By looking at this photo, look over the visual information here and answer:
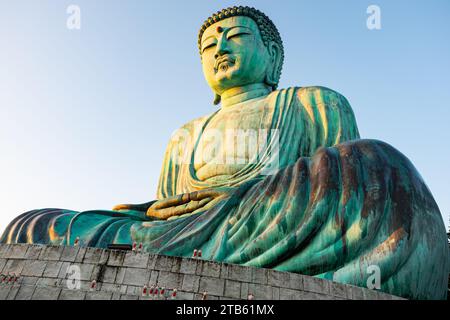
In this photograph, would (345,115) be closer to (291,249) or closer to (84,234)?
(291,249)

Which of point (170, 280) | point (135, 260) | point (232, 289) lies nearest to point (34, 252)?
point (135, 260)

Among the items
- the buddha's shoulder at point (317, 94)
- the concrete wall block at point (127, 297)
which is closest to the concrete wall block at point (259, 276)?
the concrete wall block at point (127, 297)

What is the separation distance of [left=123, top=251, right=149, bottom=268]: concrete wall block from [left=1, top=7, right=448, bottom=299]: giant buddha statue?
4.78ft

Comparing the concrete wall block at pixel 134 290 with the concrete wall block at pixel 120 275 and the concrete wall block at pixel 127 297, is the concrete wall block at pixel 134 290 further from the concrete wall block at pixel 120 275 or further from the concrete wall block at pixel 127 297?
the concrete wall block at pixel 127 297

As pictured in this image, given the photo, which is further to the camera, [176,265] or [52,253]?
[52,253]

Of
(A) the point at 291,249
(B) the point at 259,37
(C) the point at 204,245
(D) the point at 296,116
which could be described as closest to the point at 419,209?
(A) the point at 291,249

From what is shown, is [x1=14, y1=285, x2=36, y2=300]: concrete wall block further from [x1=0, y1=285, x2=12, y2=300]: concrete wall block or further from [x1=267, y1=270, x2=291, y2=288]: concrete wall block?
[x1=267, y1=270, x2=291, y2=288]: concrete wall block

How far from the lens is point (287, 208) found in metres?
5.35

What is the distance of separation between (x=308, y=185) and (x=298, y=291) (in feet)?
5.82

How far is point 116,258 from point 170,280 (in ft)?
1.57

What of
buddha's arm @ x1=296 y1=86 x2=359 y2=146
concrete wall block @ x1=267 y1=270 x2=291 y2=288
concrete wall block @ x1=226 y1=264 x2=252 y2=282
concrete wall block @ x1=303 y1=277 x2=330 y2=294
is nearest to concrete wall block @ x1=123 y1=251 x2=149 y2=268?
concrete wall block @ x1=226 y1=264 x2=252 y2=282

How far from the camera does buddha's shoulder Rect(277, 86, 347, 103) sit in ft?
24.7

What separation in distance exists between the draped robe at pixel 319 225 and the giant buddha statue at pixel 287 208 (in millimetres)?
11

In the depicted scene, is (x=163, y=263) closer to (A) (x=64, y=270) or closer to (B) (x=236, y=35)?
(A) (x=64, y=270)
